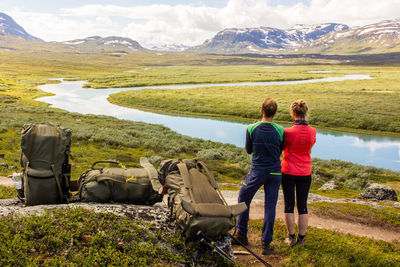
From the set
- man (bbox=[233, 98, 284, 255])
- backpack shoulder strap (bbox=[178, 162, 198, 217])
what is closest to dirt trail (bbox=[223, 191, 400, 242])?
man (bbox=[233, 98, 284, 255])

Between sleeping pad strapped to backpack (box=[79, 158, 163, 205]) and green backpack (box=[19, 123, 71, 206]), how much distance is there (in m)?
0.64

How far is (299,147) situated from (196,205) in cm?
290

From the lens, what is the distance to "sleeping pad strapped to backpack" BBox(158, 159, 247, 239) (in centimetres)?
516

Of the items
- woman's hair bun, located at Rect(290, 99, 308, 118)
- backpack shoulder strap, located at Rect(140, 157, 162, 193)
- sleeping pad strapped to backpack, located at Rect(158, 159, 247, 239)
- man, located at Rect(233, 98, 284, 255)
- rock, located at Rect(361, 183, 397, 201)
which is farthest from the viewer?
rock, located at Rect(361, 183, 397, 201)

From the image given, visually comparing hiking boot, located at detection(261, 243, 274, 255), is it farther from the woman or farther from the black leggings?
the woman

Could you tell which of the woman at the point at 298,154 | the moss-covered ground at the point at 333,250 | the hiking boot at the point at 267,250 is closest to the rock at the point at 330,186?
the moss-covered ground at the point at 333,250

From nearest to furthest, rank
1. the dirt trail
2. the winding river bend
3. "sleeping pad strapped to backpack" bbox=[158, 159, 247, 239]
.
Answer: "sleeping pad strapped to backpack" bbox=[158, 159, 247, 239] → the dirt trail → the winding river bend

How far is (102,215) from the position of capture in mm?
5984

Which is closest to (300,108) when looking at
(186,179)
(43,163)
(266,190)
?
(266,190)

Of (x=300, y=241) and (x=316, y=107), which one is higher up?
(x=316, y=107)

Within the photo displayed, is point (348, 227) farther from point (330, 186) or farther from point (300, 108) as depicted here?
point (330, 186)

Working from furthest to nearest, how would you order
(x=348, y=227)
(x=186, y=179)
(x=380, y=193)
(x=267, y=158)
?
(x=380, y=193)
(x=348, y=227)
(x=267, y=158)
(x=186, y=179)

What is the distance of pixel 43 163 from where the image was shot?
263 inches

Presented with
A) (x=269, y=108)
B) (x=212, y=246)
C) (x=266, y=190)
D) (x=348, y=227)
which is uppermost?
(x=269, y=108)
